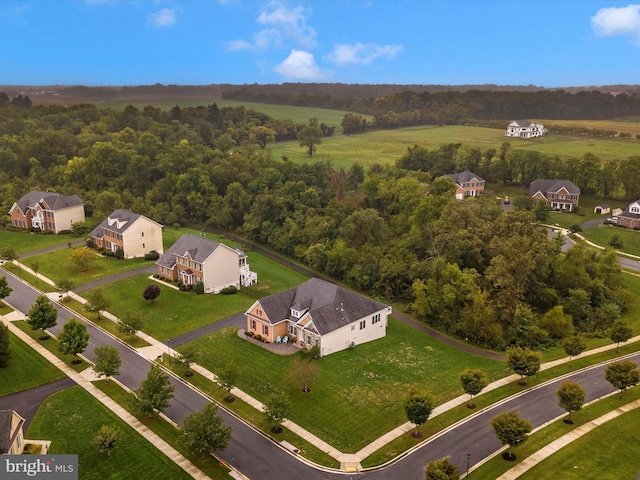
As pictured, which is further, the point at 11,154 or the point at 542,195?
the point at 11,154

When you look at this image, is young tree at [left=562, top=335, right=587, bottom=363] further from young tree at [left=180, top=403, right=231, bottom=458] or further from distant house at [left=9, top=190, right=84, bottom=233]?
distant house at [left=9, top=190, right=84, bottom=233]

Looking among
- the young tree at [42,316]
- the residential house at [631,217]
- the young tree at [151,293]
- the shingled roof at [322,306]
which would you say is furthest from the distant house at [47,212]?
the residential house at [631,217]

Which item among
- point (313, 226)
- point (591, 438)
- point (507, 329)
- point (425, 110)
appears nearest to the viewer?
point (591, 438)

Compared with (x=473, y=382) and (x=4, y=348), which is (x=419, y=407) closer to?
(x=473, y=382)

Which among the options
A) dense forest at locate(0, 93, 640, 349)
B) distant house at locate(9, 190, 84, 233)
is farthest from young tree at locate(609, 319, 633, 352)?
distant house at locate(9, 190, 84, 233)

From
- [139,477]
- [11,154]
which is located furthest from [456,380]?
[11,154]

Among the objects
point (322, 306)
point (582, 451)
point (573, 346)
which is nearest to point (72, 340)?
point (322, 306)

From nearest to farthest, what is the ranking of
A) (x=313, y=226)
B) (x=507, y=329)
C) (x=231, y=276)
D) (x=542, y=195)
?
(x=507, y=329), (x=231, y=276), (x=313, y=226), (x=542, y=195)

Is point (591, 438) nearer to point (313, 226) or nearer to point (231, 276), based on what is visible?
point (231, 276)
